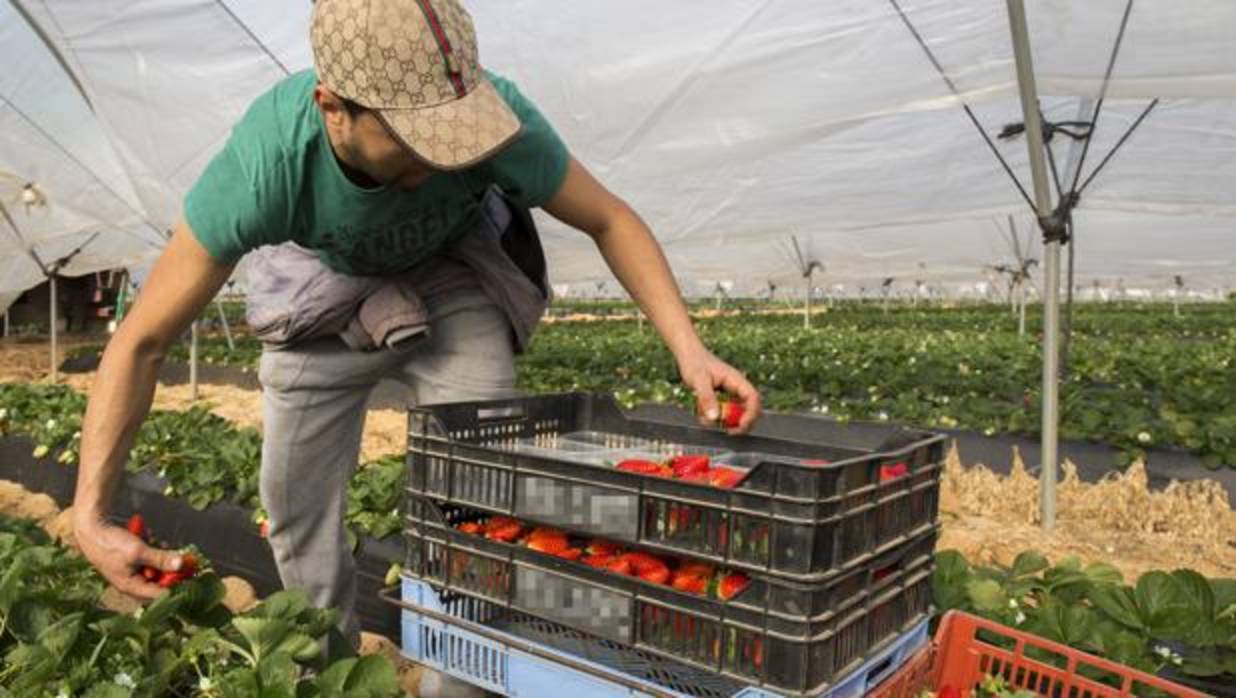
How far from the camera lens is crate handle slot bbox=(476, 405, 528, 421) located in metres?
2.14

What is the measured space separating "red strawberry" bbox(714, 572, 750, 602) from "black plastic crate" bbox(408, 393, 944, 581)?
0.06 m

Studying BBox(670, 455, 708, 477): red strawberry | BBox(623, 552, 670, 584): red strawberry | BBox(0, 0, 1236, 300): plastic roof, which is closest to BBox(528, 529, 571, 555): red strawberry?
BBox(623, 552, 670, 584): red strawberry

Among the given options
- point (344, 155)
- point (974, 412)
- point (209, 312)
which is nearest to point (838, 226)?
point (974, 412)

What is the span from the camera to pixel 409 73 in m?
1.49

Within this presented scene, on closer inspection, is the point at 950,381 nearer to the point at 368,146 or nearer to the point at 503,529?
the point at 503,529

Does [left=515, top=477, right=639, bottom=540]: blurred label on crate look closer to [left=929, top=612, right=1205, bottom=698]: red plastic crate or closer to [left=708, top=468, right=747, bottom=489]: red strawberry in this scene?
[left=708, top=468, right=747, bottom=489]: red strawberry

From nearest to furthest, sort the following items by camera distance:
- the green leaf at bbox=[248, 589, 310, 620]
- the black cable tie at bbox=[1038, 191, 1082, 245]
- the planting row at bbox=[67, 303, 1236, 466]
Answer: the green leaf at bbox=[248, 589, 310, 620] → the black cable tie at bbox=[1038, 191, 1082, 245] → the planting row at bbox=[67, 303, 1236, 466]

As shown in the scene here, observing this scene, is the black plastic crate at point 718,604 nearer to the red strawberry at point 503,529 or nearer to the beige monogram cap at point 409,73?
the red strawberry at point 503,529

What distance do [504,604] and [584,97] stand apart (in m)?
3.39

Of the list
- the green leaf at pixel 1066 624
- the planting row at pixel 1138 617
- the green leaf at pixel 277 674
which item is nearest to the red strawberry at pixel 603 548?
the green leaf at pixel 277 674

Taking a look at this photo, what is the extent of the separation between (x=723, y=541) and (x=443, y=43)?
3.24 ft

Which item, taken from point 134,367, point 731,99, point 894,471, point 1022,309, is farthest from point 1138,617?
point 1022,309

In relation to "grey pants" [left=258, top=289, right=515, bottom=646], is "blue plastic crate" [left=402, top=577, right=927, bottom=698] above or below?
below

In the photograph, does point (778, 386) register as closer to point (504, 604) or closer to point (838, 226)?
point (838, 226)
